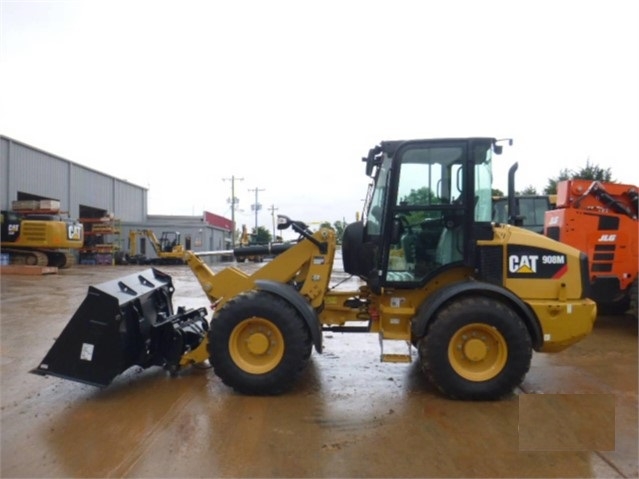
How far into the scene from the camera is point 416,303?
4.76 metres

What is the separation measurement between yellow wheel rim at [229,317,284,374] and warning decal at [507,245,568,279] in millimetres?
2288

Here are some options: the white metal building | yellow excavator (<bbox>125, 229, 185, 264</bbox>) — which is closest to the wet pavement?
the white metal building

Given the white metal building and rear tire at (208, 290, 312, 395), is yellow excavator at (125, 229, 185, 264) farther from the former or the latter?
rear tire at (208, 290, 312, 395)

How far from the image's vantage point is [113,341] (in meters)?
4.14

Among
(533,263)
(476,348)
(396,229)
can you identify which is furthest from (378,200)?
(476,348)

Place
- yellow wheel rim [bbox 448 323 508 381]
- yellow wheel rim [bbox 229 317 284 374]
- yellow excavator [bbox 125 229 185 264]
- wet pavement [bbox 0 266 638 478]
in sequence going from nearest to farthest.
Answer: wet pavement [bbox 0 266 638 478] < yellow wheel rim [bbox 448 323 508 381] < yellow wheel rim [bbox 229 317 284 374] < yellow excavator [bbox 125 229 185 264]

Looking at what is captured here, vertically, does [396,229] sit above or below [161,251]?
above

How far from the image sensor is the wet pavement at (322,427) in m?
3.14

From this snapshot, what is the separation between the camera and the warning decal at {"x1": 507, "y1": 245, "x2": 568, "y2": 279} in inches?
177

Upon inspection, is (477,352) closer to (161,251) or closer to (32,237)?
(32,237)

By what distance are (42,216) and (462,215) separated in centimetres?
2268

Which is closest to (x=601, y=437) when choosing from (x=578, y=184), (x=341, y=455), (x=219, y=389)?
(x=341, y=455)

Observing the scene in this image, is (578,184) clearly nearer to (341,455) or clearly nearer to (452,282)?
(452,282)

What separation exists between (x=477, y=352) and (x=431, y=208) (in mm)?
1383
